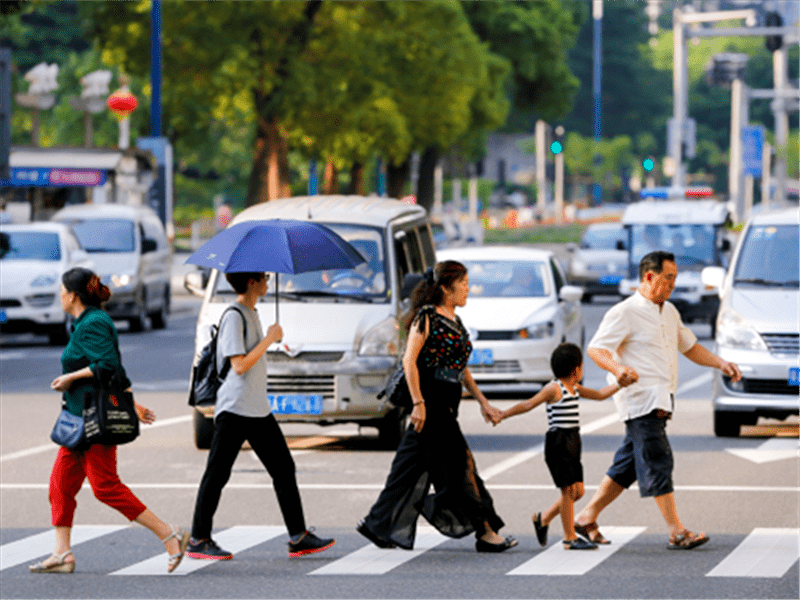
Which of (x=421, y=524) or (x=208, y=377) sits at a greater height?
(x=208, y=377)

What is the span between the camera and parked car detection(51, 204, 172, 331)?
88.9ft

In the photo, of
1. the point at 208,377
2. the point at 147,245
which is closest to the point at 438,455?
the point at 208,377

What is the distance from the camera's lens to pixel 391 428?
13.8 meters

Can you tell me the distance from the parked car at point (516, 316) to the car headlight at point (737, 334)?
2720mm

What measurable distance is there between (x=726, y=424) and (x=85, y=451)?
7037 millimetres

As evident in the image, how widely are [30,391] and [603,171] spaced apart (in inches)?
3647

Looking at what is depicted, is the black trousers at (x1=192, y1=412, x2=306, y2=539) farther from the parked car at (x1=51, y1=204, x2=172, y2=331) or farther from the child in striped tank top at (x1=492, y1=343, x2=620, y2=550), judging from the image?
the parked car at (x1=51, y1=204, x2=172, y2=331)

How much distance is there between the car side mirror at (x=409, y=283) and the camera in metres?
13.7

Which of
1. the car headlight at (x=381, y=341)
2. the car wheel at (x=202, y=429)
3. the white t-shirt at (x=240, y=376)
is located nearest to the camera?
the white t-shirt at (x=240, y=376)

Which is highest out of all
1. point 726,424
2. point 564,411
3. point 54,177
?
point 54,177

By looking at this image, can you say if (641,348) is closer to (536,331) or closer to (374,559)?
(374,559)

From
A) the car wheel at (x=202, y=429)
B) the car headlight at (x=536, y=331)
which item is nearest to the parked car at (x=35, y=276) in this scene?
the car headlight at (x=536, y=331)

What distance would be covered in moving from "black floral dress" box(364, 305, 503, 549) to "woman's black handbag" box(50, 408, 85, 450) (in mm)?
1578

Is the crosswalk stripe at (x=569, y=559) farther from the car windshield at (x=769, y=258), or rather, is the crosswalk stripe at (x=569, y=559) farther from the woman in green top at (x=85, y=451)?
the car windshield at (x=769, y=258)
